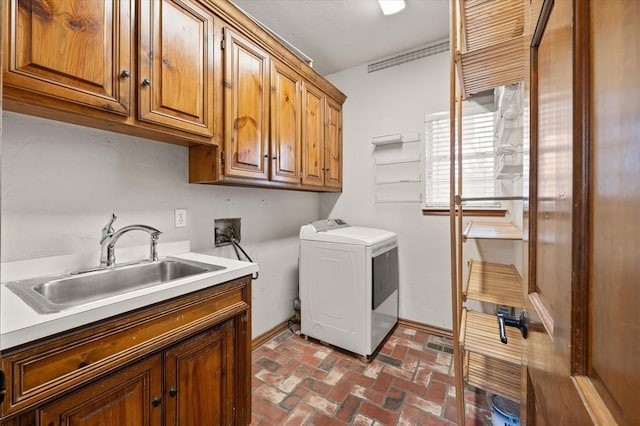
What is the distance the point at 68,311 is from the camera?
0.86 m

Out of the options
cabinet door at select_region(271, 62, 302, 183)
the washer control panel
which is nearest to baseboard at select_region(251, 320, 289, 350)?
the washer control panel

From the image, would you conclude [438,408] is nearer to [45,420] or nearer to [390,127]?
[45,420]

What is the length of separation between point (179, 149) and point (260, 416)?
5.63 ft

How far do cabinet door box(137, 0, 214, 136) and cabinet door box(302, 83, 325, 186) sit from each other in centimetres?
96

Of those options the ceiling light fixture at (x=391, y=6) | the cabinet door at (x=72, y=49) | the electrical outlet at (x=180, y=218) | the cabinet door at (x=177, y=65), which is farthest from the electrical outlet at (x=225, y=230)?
the ceiling light fixture at (x=391, y=6)

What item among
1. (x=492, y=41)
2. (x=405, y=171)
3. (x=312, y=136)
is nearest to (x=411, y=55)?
(x=405, y=171)

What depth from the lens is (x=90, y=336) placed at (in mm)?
908

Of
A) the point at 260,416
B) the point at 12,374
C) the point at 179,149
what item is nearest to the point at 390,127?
the point at 179,149

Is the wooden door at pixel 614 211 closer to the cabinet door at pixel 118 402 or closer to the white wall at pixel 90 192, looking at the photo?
the cabinet door at pixel 118 402

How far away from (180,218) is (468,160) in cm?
235

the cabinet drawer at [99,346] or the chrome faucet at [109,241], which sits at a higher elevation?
the chrome faucet at [109,241]

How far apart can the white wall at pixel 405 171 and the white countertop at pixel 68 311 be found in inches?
77.7

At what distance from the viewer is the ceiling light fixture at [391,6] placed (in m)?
1.96

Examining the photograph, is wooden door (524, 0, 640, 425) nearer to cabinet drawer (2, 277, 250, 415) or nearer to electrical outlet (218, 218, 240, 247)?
cabinet drawer (2, 277, 250, 415)
